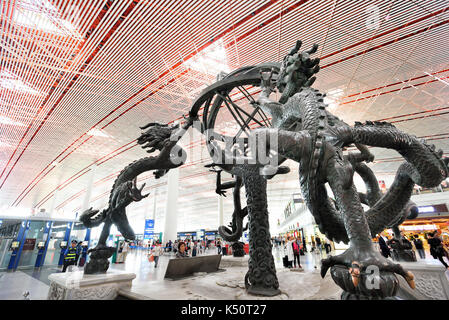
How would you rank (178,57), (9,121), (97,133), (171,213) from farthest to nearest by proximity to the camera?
(171,213), (97,133), (9,121), (178,57)

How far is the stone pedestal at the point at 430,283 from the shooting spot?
253 centimetres

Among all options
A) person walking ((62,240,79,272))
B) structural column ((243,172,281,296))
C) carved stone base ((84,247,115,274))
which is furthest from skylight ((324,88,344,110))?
person walking ((62,240,79,272))

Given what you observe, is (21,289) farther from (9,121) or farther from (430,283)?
(9,121)

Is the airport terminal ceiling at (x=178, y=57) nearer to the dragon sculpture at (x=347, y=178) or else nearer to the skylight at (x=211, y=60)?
the skylight at (x=211, y=60)

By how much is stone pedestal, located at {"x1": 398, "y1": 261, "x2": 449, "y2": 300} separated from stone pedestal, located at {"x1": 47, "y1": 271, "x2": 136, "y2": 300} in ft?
11.8

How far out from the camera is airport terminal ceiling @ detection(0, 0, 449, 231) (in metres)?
6.25

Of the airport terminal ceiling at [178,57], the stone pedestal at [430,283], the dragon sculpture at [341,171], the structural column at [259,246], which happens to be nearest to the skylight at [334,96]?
the airport terminal ceiling at [178,57]

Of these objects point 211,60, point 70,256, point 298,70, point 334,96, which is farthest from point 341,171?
point 334,96

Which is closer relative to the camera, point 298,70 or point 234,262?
point 298,70

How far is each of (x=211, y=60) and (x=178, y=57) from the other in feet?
4.26

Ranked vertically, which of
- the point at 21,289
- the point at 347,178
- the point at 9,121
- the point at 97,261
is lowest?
the point at 21,289

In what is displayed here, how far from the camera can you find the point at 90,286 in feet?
8.16

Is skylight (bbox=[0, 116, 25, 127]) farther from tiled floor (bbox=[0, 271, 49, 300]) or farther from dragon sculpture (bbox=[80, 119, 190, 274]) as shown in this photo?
dragon sculpture (bbox=[80, 119, 190, 274])
